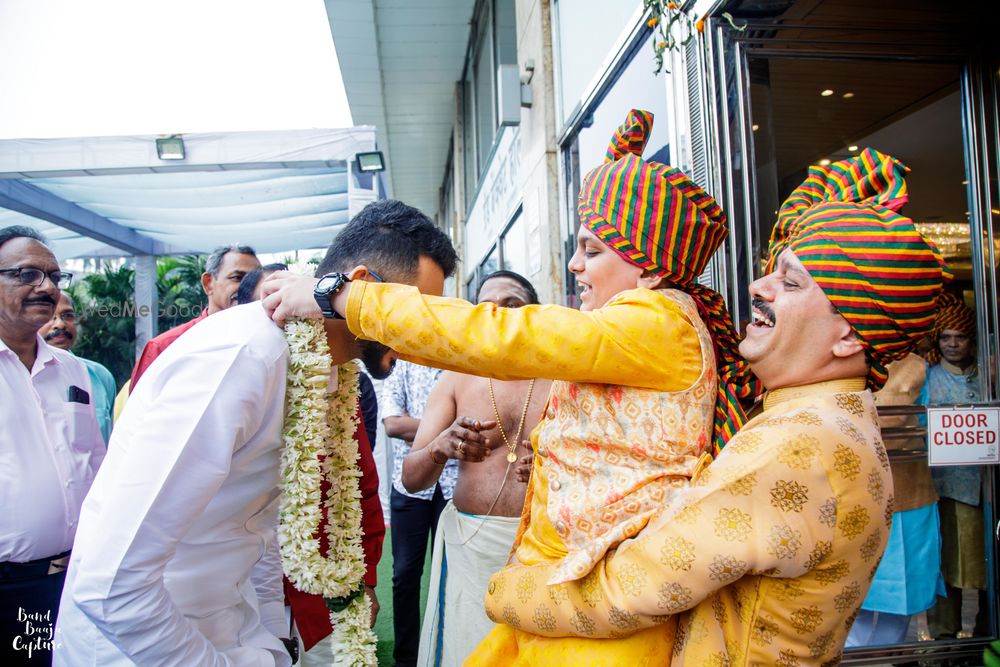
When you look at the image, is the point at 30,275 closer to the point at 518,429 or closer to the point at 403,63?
the point at 518,429

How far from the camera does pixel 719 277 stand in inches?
115

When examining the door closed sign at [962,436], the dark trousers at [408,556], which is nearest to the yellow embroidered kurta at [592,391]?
the door closed sign at [962,436]

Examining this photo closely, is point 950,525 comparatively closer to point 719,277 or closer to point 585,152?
point 719,277

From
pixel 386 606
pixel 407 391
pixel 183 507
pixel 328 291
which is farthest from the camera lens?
pixel 386 606

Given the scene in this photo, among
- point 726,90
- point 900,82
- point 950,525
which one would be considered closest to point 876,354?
point 726,90

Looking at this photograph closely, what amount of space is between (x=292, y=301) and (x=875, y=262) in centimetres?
122

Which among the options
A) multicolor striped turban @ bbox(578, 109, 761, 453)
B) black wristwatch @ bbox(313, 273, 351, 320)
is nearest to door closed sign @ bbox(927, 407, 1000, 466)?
multicolor striped turban @ bbox(578, 109, 761, 453)

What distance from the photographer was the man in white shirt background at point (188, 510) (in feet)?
4.28

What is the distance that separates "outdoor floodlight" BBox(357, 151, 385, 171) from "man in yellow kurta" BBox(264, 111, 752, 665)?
19.1 feet

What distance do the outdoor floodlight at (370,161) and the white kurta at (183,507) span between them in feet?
19.1

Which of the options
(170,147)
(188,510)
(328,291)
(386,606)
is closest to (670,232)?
(328,291)

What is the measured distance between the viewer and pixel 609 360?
1382 mm

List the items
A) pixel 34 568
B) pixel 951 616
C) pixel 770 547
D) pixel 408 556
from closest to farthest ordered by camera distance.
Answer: pixel 770 547
pixel 34 568
pixel 951 616
pixel 408 556

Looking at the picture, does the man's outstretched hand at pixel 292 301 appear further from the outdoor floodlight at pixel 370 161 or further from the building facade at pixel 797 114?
the outdoor floodlight at pixel 370 161
